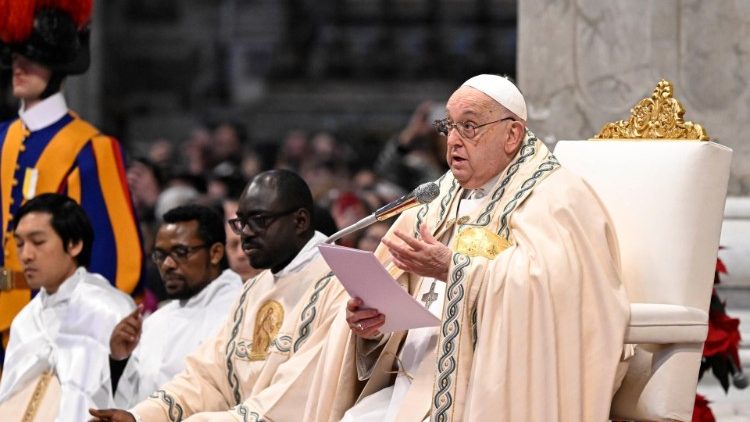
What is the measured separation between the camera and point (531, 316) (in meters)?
5.70

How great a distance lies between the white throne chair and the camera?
5.93 metres

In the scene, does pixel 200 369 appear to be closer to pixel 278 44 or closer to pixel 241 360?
pixel 241 360

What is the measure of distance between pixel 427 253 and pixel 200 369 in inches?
56.8

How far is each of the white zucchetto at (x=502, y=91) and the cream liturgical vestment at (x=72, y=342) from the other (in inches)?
70.4

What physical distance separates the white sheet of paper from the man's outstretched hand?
1.01 metres

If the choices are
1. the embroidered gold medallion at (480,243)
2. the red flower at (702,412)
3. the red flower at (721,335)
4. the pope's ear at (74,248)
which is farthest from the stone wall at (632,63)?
the embroidered gold medallion at (480,243)

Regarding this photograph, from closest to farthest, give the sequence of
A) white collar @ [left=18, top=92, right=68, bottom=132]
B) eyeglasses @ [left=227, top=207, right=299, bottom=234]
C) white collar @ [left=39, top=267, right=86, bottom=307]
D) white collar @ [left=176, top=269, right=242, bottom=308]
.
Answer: eyeglasses @ [left=227, top=207, right=299, bottom=234] < white collar @ [left=39, top=267, right=86, bottom=307] < white collar @ [left=176, top=269, right=242, bottom=308] < white collar @ [left=18, top=92, right=68, bottom=132]

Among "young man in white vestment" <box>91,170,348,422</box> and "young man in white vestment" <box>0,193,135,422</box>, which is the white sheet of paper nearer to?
"young man in white vestment" <box>91,170,348,422</box>

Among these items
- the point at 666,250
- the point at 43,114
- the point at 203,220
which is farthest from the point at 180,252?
the point at 666,250

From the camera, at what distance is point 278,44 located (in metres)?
20.5

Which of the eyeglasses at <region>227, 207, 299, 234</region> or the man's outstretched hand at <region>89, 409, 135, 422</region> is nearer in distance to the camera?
the man's outstretched hand at <region>89, 409, 135, 422</region>

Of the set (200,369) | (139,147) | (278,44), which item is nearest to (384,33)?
(278,44)

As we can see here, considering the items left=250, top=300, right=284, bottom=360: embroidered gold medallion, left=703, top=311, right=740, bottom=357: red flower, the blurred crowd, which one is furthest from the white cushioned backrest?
the blurred crowd

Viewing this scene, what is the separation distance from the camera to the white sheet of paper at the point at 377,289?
5.64m
